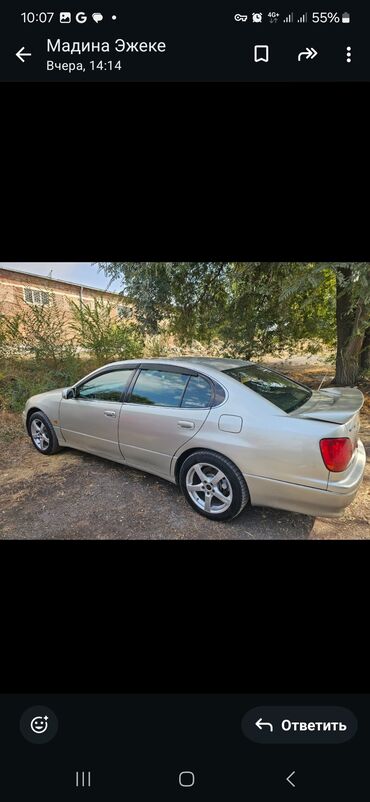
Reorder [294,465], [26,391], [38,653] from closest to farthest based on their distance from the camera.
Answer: [38,653] < [294,465] < [26,391]

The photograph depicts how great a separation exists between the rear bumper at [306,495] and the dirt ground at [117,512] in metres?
0.25

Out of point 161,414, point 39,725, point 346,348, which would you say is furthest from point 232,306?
point 39,725

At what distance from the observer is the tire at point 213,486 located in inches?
80.3

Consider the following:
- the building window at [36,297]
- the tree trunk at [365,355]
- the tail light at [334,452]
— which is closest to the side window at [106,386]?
the tail light at [334,452]

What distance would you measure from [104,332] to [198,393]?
421cm

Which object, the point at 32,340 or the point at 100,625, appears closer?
the point at 100,625

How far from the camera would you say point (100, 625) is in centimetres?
87

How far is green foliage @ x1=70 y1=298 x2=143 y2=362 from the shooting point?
225 inches

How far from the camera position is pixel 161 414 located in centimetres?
240

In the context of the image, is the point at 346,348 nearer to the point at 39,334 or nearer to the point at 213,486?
the point at 213,486

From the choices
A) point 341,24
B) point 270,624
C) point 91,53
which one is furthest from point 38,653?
point 341,24

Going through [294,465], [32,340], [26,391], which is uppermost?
[32,340]

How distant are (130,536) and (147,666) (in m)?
1.17

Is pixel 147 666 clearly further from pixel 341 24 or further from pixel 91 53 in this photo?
pixel 341 24
